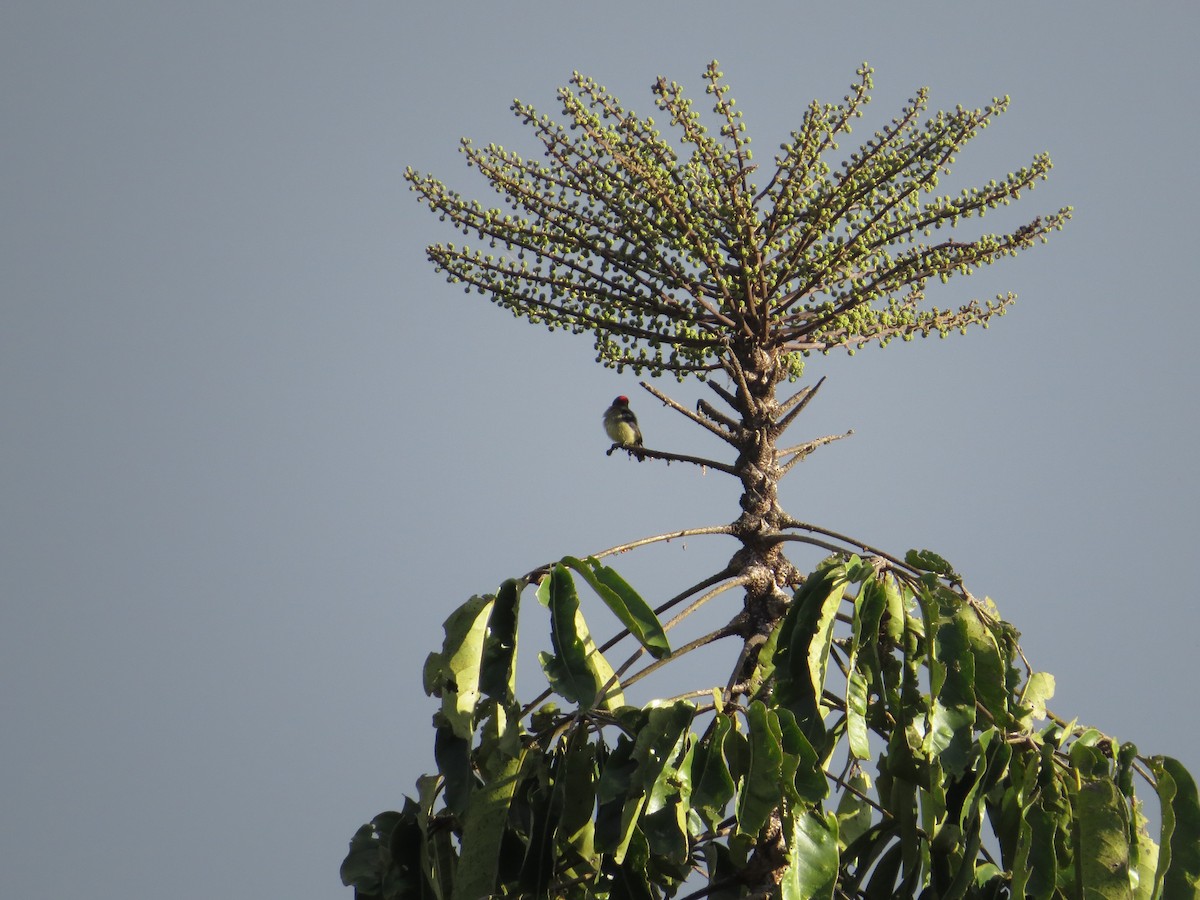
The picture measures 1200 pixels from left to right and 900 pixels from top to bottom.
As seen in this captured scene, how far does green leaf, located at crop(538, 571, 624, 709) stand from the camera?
13.0 feet

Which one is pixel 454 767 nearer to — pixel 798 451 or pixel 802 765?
pixel 802 765

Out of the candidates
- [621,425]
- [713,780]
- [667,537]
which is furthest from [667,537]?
[621,425]

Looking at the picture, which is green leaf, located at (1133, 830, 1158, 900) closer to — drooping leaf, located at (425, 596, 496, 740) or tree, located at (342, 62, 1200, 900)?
tree, located at (342, 62, 1200, 900)

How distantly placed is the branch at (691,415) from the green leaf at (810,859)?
1701 millimetres

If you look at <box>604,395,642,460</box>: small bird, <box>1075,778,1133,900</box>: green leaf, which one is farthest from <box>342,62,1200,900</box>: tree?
<box>604,395,642,460</box>: small bird

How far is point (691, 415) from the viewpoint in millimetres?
5195

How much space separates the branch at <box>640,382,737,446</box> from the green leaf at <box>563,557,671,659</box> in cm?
106

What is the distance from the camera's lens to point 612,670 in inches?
166

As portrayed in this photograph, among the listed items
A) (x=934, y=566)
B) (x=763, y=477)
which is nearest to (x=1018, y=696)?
(x=934, y=566)

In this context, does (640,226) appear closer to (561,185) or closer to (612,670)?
(561,185)

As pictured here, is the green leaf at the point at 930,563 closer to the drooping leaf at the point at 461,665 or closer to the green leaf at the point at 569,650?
the green leaf at the point at 569,650

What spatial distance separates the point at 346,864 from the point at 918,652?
6.06 ft

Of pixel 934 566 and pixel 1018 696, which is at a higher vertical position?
pixel 934 566

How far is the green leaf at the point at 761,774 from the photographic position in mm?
3641
